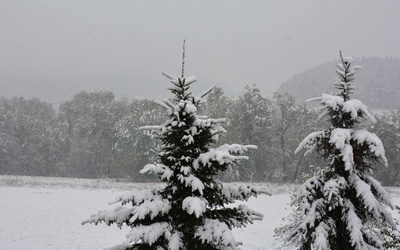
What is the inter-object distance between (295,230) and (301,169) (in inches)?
1836

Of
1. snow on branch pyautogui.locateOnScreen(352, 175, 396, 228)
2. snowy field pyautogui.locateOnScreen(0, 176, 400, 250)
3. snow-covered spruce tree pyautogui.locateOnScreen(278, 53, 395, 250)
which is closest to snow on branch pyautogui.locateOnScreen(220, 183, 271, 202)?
snow-covered spruce tree pyautogui.locateOnScreen(278, 53, 395, 250)

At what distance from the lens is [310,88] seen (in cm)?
13700

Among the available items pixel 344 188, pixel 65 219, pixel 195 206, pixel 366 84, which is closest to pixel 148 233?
pixel 195 206

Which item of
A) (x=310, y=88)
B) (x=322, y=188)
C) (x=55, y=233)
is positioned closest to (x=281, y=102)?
(x=55, y=233)

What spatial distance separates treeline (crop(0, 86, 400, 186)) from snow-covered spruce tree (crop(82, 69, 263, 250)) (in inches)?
1382

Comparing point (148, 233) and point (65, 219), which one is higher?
point (148, 233)

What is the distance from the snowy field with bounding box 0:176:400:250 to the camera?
19750 millimetres

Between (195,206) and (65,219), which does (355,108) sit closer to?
(195,206)

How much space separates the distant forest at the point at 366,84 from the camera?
12419 cm

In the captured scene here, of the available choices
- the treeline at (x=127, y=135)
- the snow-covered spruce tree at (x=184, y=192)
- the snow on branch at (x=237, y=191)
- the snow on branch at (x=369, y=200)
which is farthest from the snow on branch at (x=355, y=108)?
the treeline at (x=127, y=135)

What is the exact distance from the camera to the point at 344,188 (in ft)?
25.3

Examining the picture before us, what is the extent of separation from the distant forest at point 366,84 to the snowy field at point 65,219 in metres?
97.3

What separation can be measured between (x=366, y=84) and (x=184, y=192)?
141581 millimetres

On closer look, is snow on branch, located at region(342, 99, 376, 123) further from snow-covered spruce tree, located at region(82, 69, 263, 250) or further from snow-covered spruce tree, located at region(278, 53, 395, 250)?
snow-covered spruce tree, located at region(82, 69, 263, 250)
